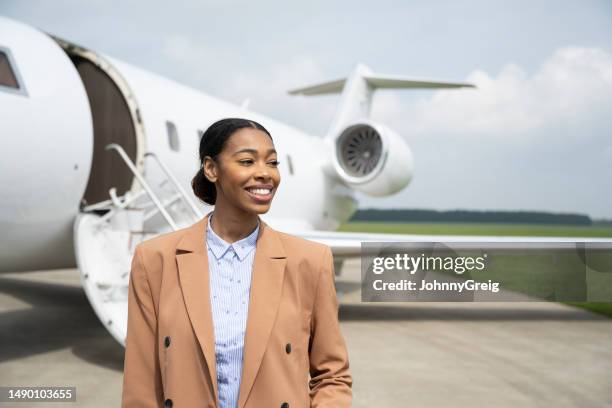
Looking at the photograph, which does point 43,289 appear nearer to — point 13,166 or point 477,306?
point 13,166


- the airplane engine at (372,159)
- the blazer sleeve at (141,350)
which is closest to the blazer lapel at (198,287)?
the blazer sleeve at (141,350)

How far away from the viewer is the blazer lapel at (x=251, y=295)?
61.3 inches

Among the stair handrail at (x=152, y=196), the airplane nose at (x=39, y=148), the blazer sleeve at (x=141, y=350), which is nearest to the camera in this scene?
the blazer sleeve at (x=141, y=350)

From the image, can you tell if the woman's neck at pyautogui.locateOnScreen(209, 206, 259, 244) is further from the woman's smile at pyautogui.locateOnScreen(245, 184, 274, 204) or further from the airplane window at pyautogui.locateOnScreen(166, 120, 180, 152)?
the airplane window at pyautogui.locateOnScreen(166, 120, 180, 152)

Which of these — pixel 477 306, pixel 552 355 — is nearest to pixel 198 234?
pixel 552 355

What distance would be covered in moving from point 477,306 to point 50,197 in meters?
8.48

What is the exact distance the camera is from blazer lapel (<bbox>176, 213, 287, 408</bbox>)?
156 centimetres

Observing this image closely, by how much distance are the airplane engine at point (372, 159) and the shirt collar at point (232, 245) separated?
10528mm

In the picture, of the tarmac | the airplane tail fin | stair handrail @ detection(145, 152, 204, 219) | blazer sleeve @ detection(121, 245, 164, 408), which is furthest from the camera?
the airplane tail fin

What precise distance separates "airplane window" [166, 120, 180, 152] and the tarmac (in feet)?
8.70

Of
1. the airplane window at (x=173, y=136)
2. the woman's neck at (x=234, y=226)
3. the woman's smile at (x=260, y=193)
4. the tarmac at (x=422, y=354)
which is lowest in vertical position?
the tarmac at (x=422, y=354)

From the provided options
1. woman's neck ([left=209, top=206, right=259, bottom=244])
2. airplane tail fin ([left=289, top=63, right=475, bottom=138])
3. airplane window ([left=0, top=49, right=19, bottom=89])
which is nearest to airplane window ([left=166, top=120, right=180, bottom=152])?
airplane window ([left=0, top=49, right=19, bottom=89])

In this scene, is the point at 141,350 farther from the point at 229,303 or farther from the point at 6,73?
the point at 6,73

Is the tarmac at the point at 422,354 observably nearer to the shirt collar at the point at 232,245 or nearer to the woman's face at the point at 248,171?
the shirt collar at the point at 232,245
